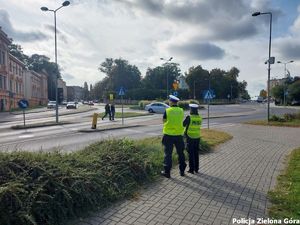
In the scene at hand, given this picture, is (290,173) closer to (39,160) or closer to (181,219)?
(181,219)

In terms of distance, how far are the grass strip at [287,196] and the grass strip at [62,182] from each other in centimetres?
240

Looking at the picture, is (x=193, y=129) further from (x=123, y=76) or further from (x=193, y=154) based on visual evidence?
(x=123, y=76)

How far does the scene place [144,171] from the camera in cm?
Answer: 605

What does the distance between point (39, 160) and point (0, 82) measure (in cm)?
5016

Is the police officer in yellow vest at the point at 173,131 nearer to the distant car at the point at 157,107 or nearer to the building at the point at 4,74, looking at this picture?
the distant car at the point at 157,107

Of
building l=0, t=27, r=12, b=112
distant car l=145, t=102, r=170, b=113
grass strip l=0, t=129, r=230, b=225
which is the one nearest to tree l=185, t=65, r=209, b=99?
distant car l=145, t=102, r=170, b=113

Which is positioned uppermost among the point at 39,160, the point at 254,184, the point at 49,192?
the point at 39,160

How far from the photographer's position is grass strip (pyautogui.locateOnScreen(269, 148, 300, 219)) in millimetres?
4352

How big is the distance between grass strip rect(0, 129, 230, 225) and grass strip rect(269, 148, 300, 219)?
240cm

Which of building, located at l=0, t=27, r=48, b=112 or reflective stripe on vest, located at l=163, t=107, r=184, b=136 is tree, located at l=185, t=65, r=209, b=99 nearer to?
building, located at l=0, t=27, r=48, b=112

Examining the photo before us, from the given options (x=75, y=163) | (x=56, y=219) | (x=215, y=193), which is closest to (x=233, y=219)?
(x=215, y=193)

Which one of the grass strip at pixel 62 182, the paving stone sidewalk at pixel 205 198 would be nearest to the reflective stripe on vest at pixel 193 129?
the paving stone sidewalk at pixel 205 198

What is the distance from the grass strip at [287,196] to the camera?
14.3 feet

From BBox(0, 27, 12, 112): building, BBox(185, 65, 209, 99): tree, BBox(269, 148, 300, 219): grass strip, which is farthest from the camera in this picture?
BBox(185, 65, 209, 99): tree
